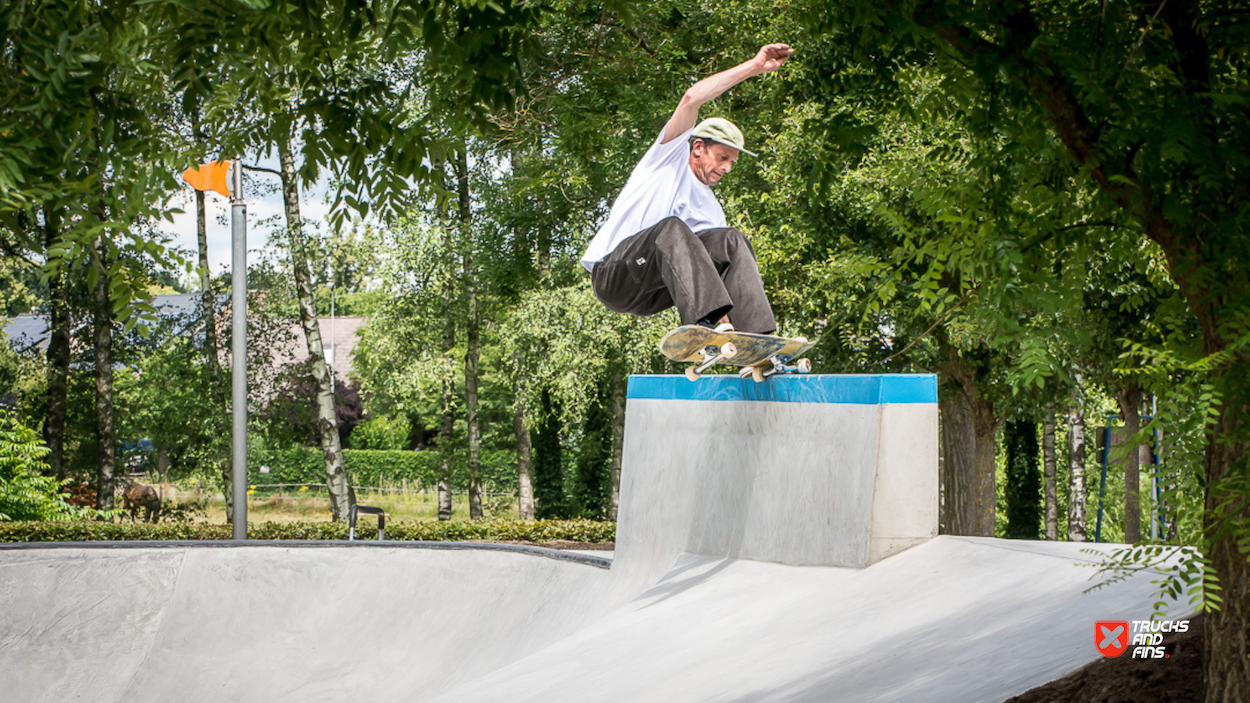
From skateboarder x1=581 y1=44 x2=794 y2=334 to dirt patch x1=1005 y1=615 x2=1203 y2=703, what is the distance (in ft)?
9.72

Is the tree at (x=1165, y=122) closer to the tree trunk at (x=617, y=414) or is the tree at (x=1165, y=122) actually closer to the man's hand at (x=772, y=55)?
the man's hand at (x=772, y=55)

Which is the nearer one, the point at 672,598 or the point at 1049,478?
the point at 672,598

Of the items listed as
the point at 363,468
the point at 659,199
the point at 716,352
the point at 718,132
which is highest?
the point at 718,132

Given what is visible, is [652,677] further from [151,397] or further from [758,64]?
[151,397]

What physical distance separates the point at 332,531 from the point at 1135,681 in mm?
15100

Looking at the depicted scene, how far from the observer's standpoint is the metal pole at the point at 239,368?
39.7 ft

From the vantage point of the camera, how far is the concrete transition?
388cm

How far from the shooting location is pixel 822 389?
589cm

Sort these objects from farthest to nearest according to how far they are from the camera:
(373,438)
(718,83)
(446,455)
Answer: (373,438)
(446,455)
(718,83)

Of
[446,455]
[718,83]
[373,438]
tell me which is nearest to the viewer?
[718,83]

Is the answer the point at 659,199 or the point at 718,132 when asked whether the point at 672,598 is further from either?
the point at 718,132

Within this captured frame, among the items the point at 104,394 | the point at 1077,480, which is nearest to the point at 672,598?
the point at 1077,480

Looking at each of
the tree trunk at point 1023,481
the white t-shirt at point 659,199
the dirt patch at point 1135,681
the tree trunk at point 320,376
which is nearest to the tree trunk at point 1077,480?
the tree trunk at point 1023,481

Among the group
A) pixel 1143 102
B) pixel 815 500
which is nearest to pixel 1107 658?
pixel 1143 102
